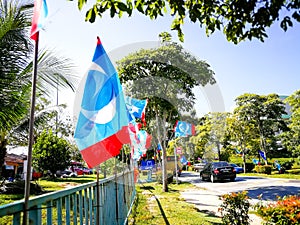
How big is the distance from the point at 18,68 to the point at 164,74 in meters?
7.88

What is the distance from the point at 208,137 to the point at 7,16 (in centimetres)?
3124

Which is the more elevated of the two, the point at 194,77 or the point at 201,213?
the point at 194,77

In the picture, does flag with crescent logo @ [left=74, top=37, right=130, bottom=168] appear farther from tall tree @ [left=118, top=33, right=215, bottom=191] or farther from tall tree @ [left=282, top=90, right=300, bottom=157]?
tall tree @ [left=282, top=90, right=300, bottom=157]

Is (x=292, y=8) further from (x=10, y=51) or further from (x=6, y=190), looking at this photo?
(x=6, y=190)

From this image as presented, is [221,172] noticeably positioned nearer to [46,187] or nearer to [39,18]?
[46,187]

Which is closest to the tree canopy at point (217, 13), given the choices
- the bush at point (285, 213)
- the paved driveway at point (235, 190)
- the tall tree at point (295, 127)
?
the bush at point (285, 213)

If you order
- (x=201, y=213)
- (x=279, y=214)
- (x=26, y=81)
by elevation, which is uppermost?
(x=26, y=81)

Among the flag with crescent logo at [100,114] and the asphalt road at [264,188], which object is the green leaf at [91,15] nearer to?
the flag with crescent logo at [100,114]

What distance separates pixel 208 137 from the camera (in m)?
34.2

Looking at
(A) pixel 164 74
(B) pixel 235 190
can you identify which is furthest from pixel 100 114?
(B) pixel 235 190

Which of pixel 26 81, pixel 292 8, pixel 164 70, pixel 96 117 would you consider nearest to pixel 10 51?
pixel 26 81

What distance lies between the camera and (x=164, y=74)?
12516 mm

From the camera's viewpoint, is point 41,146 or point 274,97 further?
point 274,97

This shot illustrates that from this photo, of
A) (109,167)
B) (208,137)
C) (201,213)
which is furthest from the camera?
(208,137)
